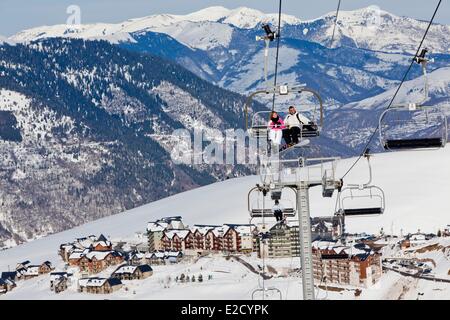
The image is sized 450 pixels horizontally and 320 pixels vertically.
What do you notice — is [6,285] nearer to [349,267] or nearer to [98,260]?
[98,260]

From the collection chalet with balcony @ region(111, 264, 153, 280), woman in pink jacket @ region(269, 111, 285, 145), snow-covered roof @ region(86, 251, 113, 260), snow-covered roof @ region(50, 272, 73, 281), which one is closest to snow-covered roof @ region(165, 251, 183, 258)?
snow-covered roof @ region(86, 251, 113, 260)

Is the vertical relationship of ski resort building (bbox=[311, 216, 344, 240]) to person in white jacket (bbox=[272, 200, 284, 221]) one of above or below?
below

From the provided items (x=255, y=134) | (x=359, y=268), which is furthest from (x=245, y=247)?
(x=255, y=134)

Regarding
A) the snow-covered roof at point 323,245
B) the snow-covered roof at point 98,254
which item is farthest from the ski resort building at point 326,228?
the snow-covered roof at point 98,254

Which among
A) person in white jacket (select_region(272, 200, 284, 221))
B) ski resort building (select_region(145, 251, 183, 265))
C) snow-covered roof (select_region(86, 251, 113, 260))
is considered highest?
person in white jacket (select_region(272, 200, 284, 221))

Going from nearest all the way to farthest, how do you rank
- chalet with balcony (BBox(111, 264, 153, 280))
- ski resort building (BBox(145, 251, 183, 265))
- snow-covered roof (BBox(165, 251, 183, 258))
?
chalet with balcony (BBox(111, 264, 153, 280)), ski resort building (BBox(145, 251, 183, 265)), snow-covered roof (BBox(165, 251, 183, 258))

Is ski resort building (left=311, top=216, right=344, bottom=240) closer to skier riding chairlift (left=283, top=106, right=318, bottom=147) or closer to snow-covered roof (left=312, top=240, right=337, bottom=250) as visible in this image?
snow-covered roof (left=312, top=240, right=337, bottom=250)
